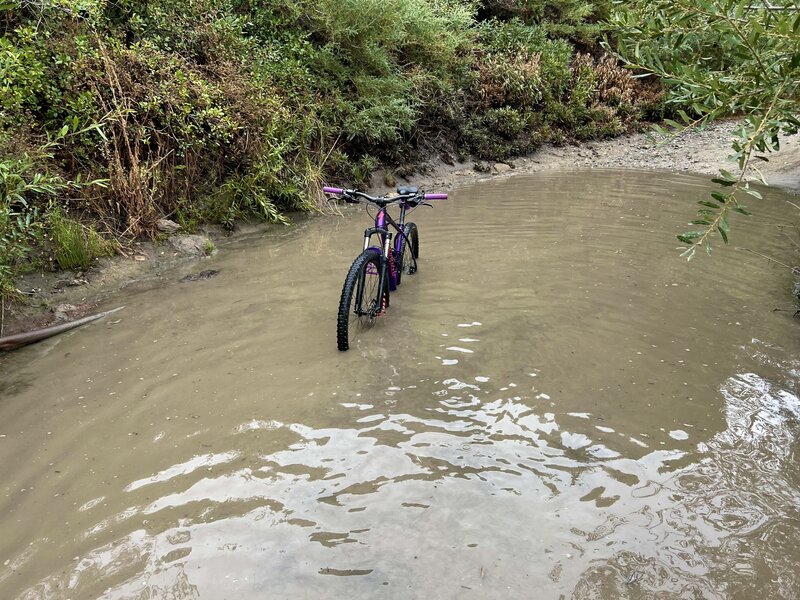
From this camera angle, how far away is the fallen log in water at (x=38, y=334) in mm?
4891

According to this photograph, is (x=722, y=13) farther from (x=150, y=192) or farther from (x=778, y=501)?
(x=150, y=192)

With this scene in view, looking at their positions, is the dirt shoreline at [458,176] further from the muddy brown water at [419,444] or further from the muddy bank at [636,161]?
the muddy brown water at [419,444]

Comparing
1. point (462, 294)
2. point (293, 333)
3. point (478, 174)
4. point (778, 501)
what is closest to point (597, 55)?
point (478, 174)

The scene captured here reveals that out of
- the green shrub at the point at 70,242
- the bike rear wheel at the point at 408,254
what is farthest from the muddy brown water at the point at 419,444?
the green shrub at the point at 70,242

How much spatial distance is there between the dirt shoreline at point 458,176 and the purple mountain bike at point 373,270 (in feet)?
7.59

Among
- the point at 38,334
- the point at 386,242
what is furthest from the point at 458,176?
the point at 38,334

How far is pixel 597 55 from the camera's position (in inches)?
672

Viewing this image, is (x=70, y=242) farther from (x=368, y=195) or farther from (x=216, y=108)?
(x=368, y=195)

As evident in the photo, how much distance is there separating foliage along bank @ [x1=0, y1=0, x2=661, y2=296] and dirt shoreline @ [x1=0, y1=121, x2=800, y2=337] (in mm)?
260

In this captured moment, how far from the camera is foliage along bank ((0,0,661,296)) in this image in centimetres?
623

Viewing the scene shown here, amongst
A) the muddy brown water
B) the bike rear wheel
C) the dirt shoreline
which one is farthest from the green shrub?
the bike rear wheel

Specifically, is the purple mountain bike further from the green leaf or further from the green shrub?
the green shrub

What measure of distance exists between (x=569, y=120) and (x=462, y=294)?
10586mm

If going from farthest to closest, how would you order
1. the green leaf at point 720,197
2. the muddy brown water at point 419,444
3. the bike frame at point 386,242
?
1. the bike frame at point 386,242
2. the muddy brown water at point 419,444
3. the green leaf at point 720,197
